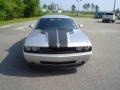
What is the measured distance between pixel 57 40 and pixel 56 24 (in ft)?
5.99

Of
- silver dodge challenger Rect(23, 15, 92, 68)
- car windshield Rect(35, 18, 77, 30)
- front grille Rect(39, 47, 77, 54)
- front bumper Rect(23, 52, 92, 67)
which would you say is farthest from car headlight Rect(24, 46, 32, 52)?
car windshield Rect(35, 18, 77, 30)

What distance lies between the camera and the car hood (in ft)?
20.0

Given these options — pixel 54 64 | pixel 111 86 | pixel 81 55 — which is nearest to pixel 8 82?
pixel 54 64

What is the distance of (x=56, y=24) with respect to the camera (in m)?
7.99

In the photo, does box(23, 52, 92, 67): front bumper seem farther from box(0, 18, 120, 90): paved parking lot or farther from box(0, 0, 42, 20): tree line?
box(0, 0, 42, 20): tree line

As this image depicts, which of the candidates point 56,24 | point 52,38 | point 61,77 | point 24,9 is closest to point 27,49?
point 52,38

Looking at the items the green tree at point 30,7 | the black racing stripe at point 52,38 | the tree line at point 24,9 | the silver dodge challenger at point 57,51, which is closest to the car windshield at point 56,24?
the black racing stripe at point 52,38

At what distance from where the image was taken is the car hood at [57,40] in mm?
6109

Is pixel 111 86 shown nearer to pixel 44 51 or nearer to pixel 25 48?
pixel 44 51

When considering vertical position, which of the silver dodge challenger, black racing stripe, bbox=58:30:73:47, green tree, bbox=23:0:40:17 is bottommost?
green tree, bbox=23:0:40:17

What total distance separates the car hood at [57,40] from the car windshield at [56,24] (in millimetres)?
845

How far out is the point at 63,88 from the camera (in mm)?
5172

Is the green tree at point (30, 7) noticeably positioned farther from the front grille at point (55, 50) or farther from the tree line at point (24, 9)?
the front grille at point (55, 50)

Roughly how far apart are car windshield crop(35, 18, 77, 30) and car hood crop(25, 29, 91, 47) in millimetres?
845
